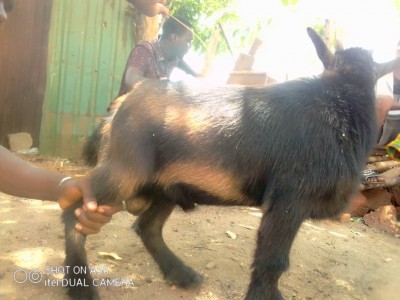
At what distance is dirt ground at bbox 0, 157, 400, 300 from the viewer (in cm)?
293

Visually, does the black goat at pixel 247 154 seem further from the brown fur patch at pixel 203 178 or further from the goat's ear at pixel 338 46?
the goat's ear at pixel 338 46

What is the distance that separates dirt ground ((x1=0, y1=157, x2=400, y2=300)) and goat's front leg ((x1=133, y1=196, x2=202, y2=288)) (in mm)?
86

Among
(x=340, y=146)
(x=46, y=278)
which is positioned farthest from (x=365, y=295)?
(x=46, y=278)

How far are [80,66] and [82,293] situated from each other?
4.83 m

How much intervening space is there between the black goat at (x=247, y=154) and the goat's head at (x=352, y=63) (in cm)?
26

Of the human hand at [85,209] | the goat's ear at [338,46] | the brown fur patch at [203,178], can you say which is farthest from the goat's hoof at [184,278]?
the goat's ear at [338,46]

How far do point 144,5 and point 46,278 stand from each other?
2.06 meters

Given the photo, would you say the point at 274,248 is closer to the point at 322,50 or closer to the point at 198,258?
the point at 198,258

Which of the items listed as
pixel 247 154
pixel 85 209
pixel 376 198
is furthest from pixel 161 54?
pixel 376 198

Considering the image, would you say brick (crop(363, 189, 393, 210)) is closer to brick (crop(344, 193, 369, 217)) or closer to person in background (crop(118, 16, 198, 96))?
brick (crop(344, 193, 369, 217))

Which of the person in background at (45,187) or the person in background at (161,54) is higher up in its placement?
the person in background at (161,54)

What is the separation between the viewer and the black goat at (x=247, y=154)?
2.71 metres

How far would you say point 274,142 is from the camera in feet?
→ 9.09

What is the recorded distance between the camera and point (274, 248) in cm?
268
